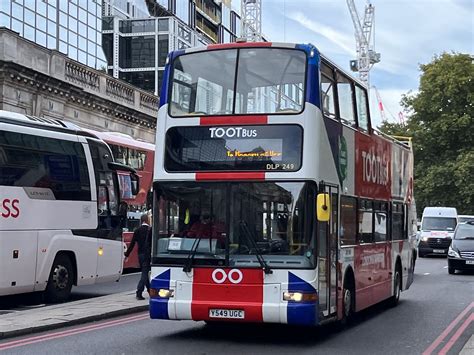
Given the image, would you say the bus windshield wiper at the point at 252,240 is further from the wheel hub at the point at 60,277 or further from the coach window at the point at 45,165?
the wheel hub at the point at 60,277

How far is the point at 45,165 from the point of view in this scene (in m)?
14.8

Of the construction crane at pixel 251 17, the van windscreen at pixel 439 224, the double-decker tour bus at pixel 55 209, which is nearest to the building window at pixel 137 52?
the construction crane at pixel 251 17

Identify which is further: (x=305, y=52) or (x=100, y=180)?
(x=100, y=180)

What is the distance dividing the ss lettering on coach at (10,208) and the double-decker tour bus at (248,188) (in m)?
4.17

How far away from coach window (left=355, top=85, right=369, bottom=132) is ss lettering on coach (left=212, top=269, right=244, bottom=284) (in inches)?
162

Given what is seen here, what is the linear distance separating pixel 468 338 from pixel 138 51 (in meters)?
61.5

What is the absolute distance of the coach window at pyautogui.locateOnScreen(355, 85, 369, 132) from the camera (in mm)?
13059

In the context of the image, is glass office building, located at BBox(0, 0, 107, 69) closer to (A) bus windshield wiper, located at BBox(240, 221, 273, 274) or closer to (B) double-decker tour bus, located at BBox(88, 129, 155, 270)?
(B) double-decker tour bus, located at BBox(88, 129, 155, 270)

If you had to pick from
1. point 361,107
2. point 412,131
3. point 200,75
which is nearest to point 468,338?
point 361,107

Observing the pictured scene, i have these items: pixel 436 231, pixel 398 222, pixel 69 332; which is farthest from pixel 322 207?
pixel 436 231

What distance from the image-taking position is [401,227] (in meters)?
16.4

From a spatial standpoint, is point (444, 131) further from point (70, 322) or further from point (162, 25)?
point (70, 322)

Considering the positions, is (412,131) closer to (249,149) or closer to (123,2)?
(123,2)

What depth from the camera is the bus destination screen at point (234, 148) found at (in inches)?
→ 405
